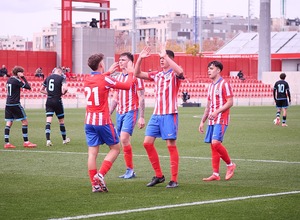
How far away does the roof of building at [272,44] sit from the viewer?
269ft

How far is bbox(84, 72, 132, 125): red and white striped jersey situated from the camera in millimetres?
11250

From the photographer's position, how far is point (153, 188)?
1173 cm

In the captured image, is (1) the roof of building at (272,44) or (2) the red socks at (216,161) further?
(1) the roof of building at (272,44)

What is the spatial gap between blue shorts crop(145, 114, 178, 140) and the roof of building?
69.6 meters

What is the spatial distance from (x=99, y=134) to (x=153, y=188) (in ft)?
4.10

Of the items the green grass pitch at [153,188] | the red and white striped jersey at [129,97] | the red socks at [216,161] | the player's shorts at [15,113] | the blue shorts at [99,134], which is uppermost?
the red and white striped jersey at [129,97]

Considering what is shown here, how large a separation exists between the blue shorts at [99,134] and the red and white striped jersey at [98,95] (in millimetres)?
77

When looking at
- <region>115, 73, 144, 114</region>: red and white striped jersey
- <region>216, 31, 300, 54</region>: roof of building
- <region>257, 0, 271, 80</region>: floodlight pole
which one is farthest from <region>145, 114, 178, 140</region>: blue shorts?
<region>216, 31, 300, 54</region>: roof of building

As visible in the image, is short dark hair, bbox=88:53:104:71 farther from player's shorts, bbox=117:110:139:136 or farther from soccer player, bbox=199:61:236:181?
soccer player, bbox=199:61:236:181

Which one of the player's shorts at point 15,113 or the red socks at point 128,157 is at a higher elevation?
the player's shorts at point 15,113

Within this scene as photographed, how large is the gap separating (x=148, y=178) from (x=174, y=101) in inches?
69.8

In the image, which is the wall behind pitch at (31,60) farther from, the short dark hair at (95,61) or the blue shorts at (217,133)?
the short dark hair at (95,61)

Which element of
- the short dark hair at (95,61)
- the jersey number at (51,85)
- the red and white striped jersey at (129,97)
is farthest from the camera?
the jersey number at (51,85)

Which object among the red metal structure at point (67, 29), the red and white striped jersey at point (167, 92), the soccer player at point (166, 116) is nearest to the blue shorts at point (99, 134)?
the soccer player at point (166, 116)
